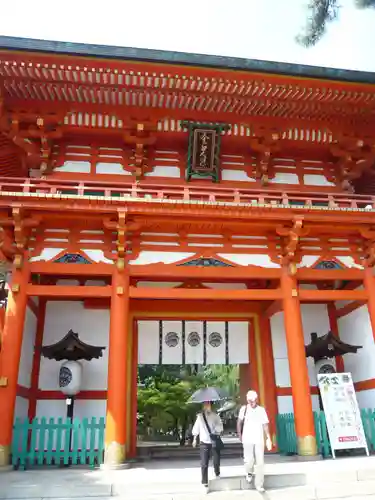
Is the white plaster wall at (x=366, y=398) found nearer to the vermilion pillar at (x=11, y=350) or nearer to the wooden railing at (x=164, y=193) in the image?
the wooden railing at (x=164, y=193)

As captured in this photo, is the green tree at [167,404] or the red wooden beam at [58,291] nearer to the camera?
the red wooden beam at [58,291]

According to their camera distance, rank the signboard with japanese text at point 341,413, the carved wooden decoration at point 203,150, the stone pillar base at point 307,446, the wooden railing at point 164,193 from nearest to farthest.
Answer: the stone pillar base at point 307,446 → the signboard with japanese text at point 341,413 → the wooden railing at point 164,193 → the carved wooden decoration at point 203,150

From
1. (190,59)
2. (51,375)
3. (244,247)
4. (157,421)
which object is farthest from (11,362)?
(157,421)

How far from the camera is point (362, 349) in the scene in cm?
928

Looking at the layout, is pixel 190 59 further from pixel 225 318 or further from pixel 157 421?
pixel 157 421

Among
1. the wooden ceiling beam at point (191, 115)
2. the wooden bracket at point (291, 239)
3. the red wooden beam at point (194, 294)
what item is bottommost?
the red wooden beam at point (194, 294)

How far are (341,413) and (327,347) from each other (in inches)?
62.8

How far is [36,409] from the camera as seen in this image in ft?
28.6

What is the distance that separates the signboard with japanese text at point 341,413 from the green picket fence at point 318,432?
16 centimetres

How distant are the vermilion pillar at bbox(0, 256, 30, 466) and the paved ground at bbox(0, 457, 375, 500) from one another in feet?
2.54

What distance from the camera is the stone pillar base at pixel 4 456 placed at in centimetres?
686

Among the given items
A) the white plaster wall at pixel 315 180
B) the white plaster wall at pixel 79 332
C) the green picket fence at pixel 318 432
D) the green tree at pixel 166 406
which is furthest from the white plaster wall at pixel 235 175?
the green tree at pixel 166 406

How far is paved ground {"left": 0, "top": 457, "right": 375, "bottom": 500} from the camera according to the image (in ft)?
17.3

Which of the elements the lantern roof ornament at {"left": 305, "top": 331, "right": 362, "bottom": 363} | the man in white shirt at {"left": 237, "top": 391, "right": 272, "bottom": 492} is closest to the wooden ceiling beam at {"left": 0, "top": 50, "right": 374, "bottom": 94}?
the lantern roof ornament at {"left": 305, "top": 331, "right": 362, "bottom": 363}
